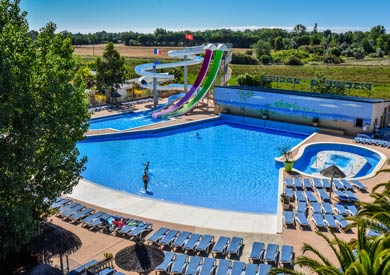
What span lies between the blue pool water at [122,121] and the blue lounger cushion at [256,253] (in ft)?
68.9

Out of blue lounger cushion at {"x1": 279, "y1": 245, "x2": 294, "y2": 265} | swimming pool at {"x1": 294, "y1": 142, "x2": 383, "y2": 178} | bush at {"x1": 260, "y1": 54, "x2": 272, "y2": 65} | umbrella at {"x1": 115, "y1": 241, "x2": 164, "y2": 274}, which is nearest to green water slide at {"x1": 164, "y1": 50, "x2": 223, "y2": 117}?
swimming pool at {"x1": 294, "y1": 142, "x2": 383, "y2": 178}

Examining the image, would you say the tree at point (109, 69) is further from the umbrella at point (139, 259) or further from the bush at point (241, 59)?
the bush at point (241, 59)

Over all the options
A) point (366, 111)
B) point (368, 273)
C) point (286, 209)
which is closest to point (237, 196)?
point (286, 209)

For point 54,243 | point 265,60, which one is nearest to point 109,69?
point 54,243

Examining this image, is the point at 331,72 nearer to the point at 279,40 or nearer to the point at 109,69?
the point at 109,69

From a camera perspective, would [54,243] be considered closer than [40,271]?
No

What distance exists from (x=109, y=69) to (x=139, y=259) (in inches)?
1201

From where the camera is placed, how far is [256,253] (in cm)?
1176

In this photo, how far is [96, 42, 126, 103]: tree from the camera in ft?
123

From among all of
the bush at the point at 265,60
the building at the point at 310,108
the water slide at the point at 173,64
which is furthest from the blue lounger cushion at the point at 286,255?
the bush at the point at 265,60

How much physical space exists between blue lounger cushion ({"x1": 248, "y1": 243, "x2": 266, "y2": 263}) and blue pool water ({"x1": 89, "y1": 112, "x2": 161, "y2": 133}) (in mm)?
20995

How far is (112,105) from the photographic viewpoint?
37406mm

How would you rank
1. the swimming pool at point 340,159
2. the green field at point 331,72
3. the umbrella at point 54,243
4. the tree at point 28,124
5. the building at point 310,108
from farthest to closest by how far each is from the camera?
the green field at point 331,72
the building at point 310,108
the swimming pool at point 340,159
the umbrella at point 54,243
the tree at point 28,124

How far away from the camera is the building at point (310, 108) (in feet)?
91.1
